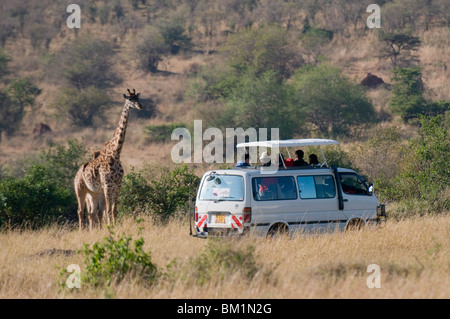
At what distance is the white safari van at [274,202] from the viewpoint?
34.2 ft

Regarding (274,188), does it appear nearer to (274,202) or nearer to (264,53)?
(274,202)

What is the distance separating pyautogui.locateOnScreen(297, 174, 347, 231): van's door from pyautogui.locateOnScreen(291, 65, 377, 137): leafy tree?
2265 cm

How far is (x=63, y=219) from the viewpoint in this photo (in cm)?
1708

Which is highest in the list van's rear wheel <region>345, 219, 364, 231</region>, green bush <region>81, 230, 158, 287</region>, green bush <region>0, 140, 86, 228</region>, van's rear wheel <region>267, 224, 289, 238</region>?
green bush <region>81, 230, 158, 287</region>

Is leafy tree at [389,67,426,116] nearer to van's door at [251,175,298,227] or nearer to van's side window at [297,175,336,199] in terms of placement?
van's side window at [297,175,336,199]

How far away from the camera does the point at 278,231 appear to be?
10.6 m

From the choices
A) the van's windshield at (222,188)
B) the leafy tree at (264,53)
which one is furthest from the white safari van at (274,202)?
the leafy tree at (264,53)

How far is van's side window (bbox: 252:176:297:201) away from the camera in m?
10.5

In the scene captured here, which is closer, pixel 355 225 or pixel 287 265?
pixel 287 265

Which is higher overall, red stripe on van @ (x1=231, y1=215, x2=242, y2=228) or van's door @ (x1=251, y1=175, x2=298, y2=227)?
van's door @ (x1=251, y1=175, x2=298, y2=227)

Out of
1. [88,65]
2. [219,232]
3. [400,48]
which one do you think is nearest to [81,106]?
[88,65]

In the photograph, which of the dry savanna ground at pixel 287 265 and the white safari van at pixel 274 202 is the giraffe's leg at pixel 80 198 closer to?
the dry savanna ground at pixel 287 265

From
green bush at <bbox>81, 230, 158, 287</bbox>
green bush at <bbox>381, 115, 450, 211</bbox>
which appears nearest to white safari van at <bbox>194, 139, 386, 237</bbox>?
green bush at <bbox>81, 230, 158, 287</bbox>

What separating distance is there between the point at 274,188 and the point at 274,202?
24 cm
